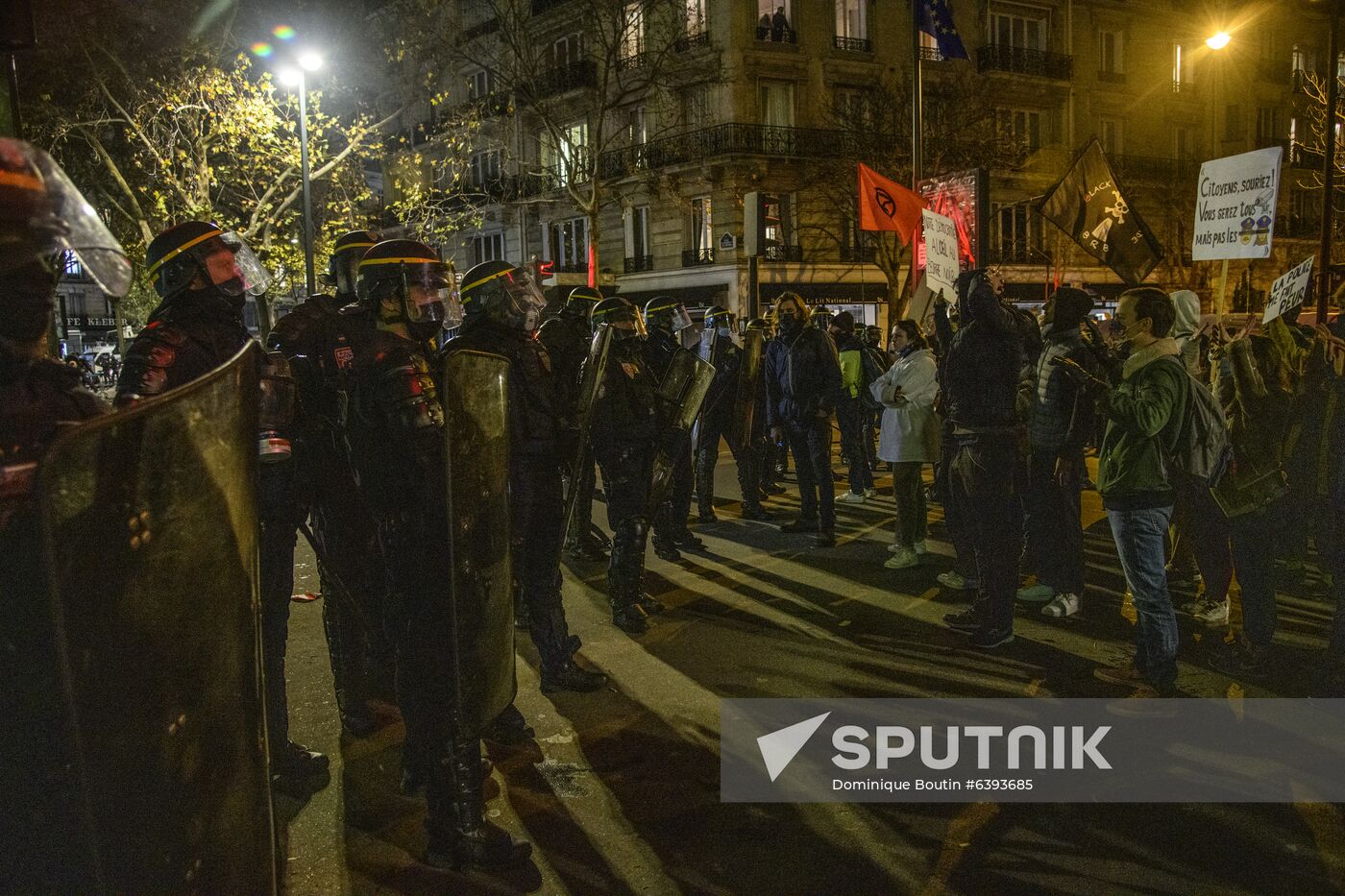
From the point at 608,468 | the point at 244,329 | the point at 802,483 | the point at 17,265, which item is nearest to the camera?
the point at 17,265

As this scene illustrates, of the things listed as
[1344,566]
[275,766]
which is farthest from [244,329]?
[1344,566]

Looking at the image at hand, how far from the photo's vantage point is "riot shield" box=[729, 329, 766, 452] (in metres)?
9.14

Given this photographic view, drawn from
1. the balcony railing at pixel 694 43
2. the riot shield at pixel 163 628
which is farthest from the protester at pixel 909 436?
the balcony railing at pixel 694 43

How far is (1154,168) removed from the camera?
4009 cm

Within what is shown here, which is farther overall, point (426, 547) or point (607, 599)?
point (607, 599)

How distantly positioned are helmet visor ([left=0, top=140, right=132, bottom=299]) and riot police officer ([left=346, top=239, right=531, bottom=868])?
1.18m

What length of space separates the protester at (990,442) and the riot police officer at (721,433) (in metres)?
3.79

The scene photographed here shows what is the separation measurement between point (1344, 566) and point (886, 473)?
26.3 feet

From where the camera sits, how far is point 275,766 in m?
4.05

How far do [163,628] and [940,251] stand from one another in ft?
30.0

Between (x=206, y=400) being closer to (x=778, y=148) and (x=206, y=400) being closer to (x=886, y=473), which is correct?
(x=886, y=473)

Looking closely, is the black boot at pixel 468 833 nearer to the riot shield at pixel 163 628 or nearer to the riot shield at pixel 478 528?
Result: the riot shield at pixel 478 528

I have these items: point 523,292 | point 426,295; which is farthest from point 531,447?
point 426,295

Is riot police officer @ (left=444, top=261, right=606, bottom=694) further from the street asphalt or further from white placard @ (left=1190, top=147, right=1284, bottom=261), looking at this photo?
white placard @ (left=1190, top=147, right=1284, bottom=261)
